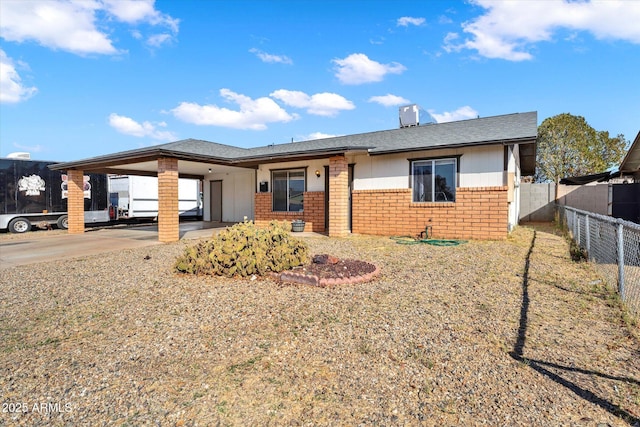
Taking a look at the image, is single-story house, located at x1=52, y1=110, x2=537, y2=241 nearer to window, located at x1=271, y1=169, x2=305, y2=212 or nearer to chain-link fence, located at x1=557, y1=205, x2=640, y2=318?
window, located at x1=271, y1=169, x2=305, y2=212

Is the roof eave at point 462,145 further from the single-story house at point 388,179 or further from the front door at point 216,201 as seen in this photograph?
the front door at point 216,201

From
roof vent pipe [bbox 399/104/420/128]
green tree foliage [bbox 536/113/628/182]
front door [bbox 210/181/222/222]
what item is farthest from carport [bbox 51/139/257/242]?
green tree foliage [bbox 536/113/628/182]

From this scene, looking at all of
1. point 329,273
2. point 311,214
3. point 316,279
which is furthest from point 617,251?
point 311,214

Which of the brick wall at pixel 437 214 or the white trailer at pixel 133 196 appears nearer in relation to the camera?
the brick wall at pixel 437 214

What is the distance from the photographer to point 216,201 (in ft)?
60.7

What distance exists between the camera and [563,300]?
4402 millimetres

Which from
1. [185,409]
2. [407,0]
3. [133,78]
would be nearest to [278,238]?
[185,409]

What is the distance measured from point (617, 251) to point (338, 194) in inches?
293

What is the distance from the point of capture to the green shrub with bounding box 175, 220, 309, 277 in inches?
225

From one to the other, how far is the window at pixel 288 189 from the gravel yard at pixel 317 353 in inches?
348

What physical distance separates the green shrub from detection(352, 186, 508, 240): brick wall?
236 inches

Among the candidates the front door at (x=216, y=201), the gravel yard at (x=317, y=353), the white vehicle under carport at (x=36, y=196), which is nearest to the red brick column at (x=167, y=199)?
the gravel yard at (x=317, y=353)

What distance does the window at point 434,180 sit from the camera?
10617 millimetres

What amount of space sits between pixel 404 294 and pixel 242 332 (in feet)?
7.75
